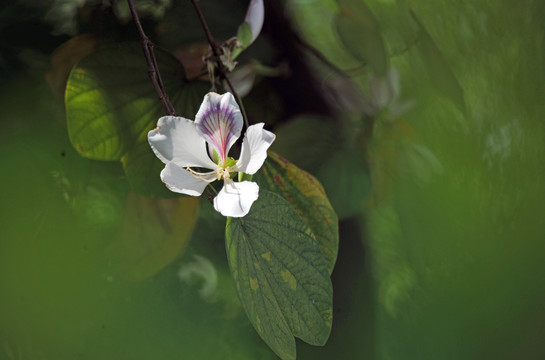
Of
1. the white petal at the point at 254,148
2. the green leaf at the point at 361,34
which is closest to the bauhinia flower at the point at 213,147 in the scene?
the white petal at the point at 254,148

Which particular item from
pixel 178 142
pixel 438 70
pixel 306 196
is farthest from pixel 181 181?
pixel 438 70

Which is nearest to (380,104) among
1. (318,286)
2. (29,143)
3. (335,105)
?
(335,105)

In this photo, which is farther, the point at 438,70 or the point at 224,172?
the point at 438,70

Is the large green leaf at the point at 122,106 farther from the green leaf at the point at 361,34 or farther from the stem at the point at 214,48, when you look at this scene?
the green leaf at the point at 361,34

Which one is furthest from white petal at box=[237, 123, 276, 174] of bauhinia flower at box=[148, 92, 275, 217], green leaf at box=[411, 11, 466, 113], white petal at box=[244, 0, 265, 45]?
green leaf at box=[411, 11, 466, 113]

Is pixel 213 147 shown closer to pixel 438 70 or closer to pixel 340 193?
pixel 340 193
